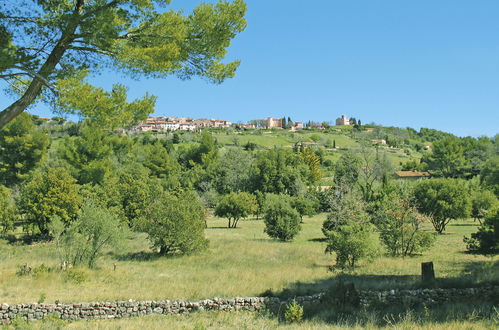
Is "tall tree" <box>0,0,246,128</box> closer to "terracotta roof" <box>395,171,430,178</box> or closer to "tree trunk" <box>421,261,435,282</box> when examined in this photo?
"tree trunk" <box>421,261,435,282</box>

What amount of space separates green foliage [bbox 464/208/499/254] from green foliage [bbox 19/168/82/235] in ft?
94.5

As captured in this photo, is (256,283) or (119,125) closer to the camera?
(119,125)

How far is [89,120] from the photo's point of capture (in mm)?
8219

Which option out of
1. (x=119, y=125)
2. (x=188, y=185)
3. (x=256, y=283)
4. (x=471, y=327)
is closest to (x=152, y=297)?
(x=256, y=283)

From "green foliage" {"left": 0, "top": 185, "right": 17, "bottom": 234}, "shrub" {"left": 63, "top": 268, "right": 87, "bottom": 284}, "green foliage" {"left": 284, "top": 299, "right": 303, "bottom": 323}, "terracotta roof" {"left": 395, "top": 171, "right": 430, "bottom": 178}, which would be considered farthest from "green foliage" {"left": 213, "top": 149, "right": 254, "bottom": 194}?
"green foliage" {"left": 284, "top": 299, "right": 303, "bottom": 323}

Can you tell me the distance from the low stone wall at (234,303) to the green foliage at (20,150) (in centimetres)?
4149

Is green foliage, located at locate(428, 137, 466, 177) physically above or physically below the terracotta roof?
above

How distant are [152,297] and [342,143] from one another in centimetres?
13916

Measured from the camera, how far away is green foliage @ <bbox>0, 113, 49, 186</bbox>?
44906 millimetres

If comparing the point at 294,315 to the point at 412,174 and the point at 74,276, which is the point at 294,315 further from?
the point at 412,174

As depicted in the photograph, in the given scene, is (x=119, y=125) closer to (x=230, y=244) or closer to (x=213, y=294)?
(x=213, y=294)

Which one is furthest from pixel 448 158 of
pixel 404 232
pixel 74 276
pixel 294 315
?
pixel 74 276

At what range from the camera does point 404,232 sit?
2161 centimetres

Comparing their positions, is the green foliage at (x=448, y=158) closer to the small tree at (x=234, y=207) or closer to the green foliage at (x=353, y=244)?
the small tree at (x=234, y=207)
